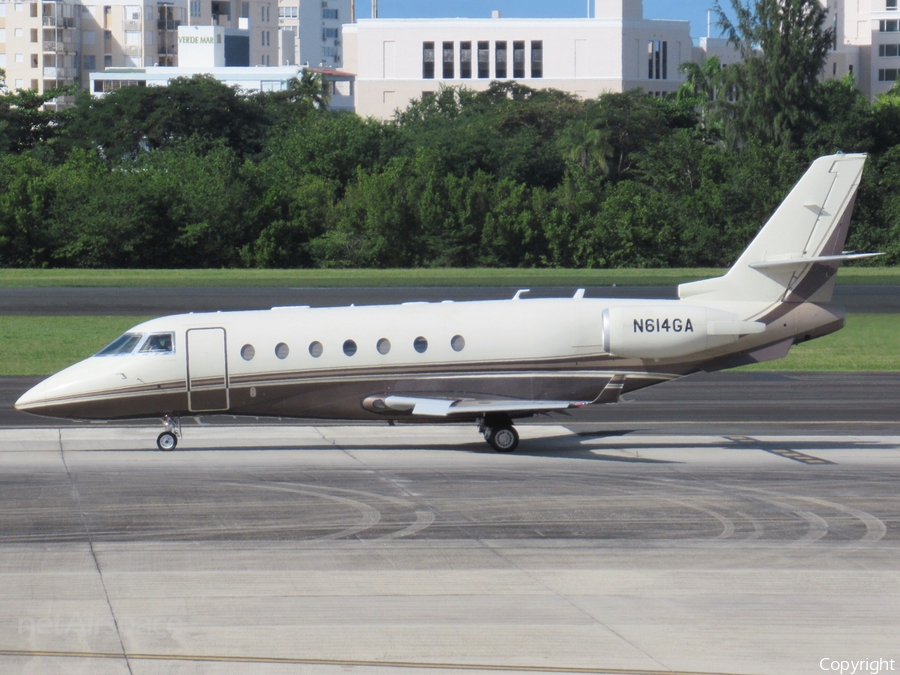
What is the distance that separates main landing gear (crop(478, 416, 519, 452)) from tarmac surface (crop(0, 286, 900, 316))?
100 ft

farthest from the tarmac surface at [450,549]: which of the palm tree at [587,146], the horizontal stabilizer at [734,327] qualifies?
the palm tree at [587,146]

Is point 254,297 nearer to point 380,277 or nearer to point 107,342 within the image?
point 107,342

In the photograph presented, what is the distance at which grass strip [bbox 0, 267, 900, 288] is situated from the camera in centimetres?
6875

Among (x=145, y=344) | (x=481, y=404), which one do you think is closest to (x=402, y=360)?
(x=481, y=404)

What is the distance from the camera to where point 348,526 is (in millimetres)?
17297

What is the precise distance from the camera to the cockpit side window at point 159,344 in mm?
23547

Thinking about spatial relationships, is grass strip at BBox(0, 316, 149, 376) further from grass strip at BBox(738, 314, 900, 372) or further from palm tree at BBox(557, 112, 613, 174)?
palm tree at BBox(557, 112, 613, 174)

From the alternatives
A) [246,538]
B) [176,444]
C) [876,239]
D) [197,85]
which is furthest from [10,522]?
[197,85]

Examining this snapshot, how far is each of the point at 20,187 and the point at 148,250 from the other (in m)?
9.79

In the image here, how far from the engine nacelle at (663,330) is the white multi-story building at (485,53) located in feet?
468

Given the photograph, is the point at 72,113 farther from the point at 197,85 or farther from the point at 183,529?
the point at 183,529

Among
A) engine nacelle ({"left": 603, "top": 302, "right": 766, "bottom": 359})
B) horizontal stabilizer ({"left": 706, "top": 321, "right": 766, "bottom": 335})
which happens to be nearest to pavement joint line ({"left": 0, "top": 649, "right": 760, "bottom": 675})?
engine nacelle ({"left": 603, "top": 302, "right": 766, "bottom": 359})

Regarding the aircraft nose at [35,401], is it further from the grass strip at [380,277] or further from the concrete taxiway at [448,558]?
the grass strip at [380,277]

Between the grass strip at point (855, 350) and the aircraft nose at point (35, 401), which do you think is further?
the grass strip at point (855, 350)
